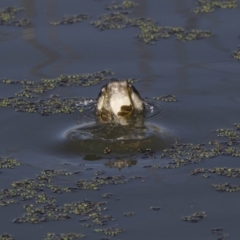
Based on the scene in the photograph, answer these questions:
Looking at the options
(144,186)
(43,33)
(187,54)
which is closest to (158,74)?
(187,54)

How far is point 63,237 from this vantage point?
209 inches

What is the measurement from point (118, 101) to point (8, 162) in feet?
3.38

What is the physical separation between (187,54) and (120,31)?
0.77 meters

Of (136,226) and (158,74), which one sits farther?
(158,74)

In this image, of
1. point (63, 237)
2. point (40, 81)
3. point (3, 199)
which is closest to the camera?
point (63, 237)

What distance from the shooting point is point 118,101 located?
23.0 ft

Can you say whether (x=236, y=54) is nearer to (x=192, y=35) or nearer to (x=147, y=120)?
(x=192, y=35)

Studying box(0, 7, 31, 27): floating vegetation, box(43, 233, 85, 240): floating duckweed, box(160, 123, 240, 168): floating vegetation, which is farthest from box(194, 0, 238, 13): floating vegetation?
box(43, 233, 85, 240): floating duckweed

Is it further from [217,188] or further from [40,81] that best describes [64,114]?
[217,188]

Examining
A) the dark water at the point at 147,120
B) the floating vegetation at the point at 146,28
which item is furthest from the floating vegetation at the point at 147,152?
the floating vegetation at the point at 146,28

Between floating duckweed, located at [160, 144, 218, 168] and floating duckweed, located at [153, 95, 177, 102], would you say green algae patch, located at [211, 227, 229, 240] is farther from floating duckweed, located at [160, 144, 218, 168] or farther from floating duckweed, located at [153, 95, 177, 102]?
floating duckweed, located at [153, 95, 177, 102]

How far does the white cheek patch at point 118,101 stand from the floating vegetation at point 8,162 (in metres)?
0.95

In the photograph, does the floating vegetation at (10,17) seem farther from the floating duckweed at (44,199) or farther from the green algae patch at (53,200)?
the floating duckweed at (44,199)

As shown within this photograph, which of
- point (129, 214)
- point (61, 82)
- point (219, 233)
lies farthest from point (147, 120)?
point (219, 233)
